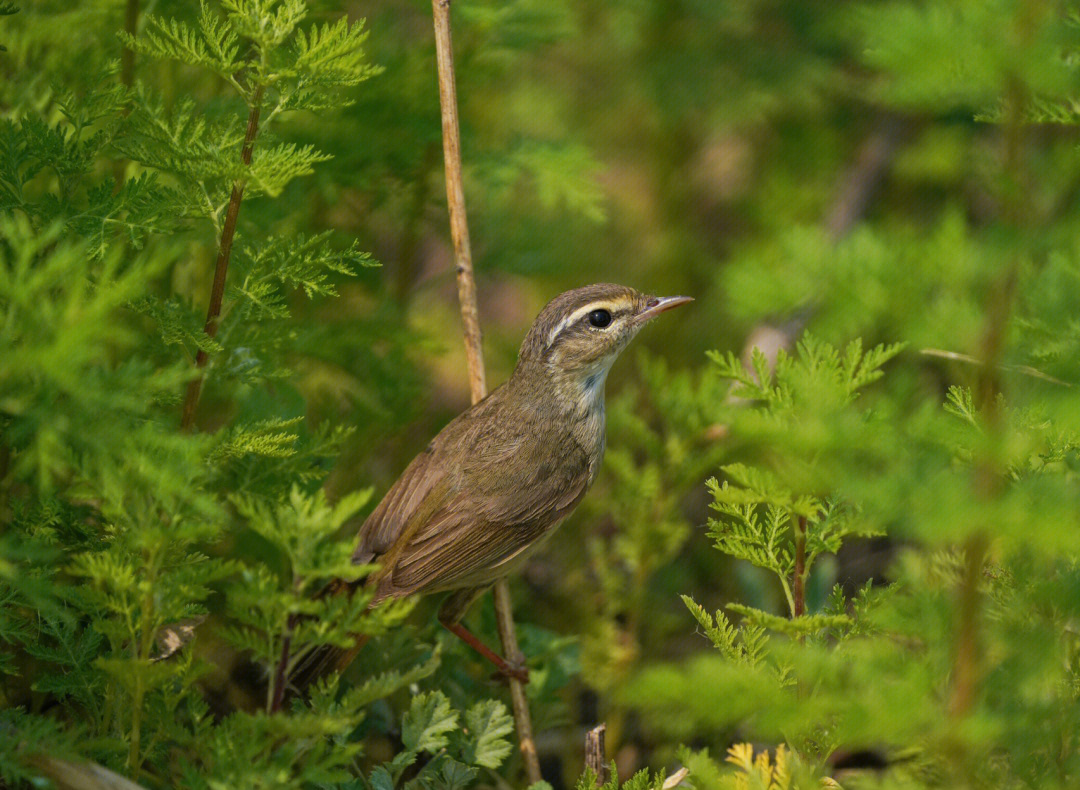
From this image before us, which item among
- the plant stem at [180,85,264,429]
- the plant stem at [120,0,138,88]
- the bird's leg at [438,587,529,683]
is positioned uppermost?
the plant stem at [120,0,138,88]

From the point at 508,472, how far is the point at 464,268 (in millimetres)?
641

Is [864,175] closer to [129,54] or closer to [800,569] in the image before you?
[800,569]

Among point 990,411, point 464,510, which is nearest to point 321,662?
point 464,510

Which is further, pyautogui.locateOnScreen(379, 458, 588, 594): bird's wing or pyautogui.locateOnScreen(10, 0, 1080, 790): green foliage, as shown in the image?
pyautogui.locateOnScreen(379, 458, 588, 594): bird's wing

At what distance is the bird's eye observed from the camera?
3559 millimetres

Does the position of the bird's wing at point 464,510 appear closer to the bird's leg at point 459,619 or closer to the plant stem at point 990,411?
the bird's leg at point 459,619

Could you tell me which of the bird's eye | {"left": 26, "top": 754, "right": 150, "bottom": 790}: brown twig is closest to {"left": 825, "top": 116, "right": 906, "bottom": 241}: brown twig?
the bird's eye

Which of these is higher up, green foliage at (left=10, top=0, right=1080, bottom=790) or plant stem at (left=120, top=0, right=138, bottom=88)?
plant stem at (left=120, top=0, right=138, bottom=88)

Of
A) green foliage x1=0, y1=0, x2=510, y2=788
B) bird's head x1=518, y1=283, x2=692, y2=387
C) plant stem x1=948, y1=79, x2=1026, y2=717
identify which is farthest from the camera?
bird's head x1=518, y1=283, x2=692, y2=387

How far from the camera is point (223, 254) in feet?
8.09

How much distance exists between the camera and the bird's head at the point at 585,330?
3.53 m

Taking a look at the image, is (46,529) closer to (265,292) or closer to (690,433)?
(265,292)

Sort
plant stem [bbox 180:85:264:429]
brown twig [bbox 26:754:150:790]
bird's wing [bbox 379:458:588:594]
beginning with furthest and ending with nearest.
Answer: bird's wing [bbox 379:458:588:594] → plant stem [bbox 180:85:264:429] → brown twig [bbox 26:754:150:790]

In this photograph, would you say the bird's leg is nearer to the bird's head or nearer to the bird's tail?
Result: the bird's tail
